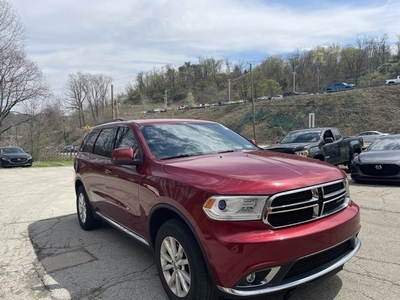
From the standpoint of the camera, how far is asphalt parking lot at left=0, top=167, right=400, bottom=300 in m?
3.33

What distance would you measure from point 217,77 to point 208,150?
122 meters

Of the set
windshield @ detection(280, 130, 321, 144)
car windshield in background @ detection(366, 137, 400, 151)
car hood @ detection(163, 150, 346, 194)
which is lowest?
car windshield in background @ detection(366, 137, 400, 151)

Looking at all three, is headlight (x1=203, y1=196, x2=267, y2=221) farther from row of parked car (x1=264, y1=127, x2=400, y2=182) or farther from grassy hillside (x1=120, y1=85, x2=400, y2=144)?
grassy hillside (x1=120, y1=85, x2=400, y2=144)

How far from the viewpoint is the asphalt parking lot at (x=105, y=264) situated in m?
3.33

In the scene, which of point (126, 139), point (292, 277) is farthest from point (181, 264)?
point (126, 139)

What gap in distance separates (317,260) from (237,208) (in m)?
0.89

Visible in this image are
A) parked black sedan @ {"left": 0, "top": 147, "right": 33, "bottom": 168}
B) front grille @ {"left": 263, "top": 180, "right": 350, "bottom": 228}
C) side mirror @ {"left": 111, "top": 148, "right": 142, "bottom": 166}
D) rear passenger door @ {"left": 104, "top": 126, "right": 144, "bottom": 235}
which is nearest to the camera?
front grille @ {"left": 263, "top": 180, "right": 350, "bottom": 228}

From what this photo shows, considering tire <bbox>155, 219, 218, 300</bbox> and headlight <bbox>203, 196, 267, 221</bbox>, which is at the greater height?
headlight <bbox>203, 196, 267, 221</bbox>

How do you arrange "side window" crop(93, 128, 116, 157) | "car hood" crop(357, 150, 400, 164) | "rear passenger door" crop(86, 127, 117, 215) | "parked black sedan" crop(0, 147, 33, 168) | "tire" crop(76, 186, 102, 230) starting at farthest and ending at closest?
"parked black sedan" crop(0, 147, 33, 168) → "car hood" crop(357, 150, 400, 164) → "tire" crop(76, 186, 102, 230) → "side window" crop(93, 128, 116, 157) → "rear passenger door" crop(86, 127, 117, 215)

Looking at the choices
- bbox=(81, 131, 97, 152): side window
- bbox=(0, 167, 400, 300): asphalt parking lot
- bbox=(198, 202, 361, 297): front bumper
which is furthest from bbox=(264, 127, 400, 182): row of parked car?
bbox=(198, 202, 361, 297): front bumper

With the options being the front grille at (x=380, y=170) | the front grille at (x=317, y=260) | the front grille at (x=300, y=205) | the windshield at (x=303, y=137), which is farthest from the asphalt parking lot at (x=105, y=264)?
the windshield at (x=303, y=137)

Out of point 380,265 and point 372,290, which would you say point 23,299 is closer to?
point 372,290

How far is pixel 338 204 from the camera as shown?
3.14m

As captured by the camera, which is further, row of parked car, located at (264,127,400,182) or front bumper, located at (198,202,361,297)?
row of parked car, located at (264,127,400,182)
